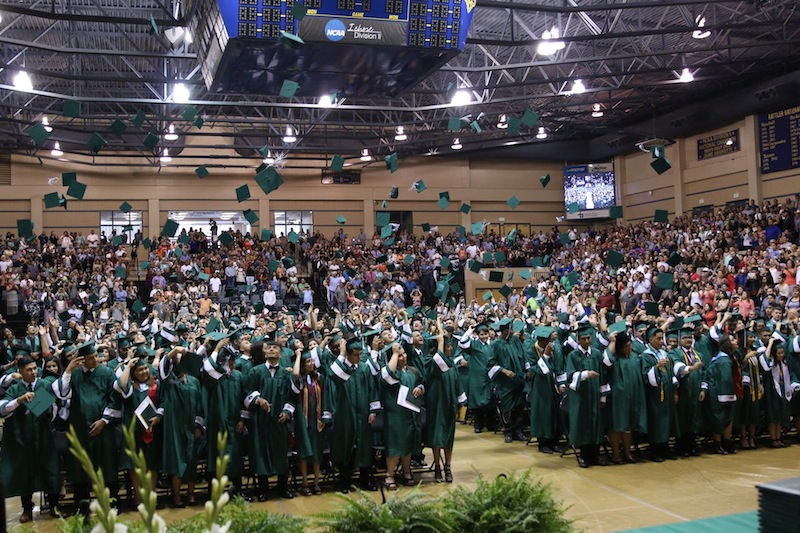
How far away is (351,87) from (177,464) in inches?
346

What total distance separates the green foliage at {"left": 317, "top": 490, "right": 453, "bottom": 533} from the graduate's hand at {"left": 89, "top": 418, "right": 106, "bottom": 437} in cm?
424

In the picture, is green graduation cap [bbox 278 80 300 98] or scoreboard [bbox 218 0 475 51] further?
green graduation cap [bbox 278 80 300 98]

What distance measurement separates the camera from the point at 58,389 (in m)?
7.29

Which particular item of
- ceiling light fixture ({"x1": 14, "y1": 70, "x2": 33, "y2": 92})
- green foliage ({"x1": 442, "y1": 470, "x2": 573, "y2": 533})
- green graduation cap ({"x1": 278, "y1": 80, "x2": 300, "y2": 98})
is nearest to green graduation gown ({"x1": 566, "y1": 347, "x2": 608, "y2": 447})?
green foliage ({"x1": 442, "y1": 470, "x2": 573, "y2": 533})

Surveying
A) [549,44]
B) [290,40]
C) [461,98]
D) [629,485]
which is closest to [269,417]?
[629,485]

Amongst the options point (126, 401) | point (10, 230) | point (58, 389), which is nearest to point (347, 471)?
point (126, 401)

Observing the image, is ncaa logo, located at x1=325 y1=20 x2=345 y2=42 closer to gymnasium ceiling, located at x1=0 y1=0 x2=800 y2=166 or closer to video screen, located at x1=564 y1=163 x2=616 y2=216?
gymnasium ceiling, located at x1=0 y1=0 x2=800 y2=166

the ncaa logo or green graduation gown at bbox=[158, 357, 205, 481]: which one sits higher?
the ncaa logo

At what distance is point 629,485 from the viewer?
788cm

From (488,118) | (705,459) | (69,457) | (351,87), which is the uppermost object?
(488,118)

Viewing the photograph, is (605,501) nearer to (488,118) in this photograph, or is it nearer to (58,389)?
(58,389)

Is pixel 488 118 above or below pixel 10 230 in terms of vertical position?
above

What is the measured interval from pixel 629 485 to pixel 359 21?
7.97 meters

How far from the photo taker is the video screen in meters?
32.8
